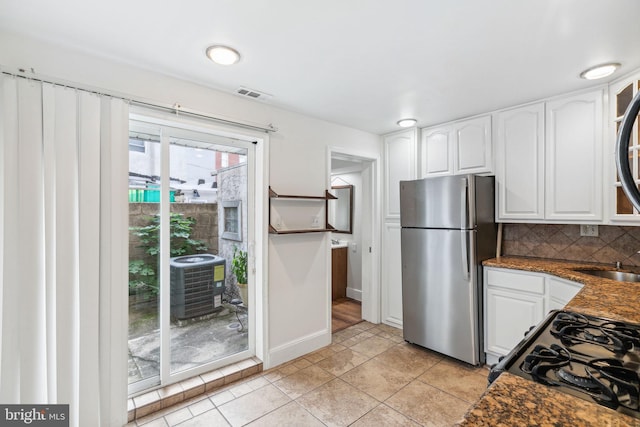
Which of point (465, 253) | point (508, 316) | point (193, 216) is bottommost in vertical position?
point (508, 316)

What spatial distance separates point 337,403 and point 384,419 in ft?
1.17

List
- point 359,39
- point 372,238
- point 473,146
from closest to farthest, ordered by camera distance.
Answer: point 359,39 → point 473,146 → point 372,238

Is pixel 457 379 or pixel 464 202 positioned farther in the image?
pixel 464 202

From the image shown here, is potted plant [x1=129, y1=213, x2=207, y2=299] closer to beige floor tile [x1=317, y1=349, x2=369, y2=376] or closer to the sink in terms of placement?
beige floor tile [x1=317, y1=349, x2=369, y2=376]

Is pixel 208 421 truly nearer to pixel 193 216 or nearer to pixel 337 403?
pixel 337 403

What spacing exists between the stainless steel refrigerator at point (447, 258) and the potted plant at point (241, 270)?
166 cm

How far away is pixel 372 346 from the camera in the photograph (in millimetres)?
3158

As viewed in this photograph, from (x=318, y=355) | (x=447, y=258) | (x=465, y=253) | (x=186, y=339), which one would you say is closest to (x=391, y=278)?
(x=447, y=258)

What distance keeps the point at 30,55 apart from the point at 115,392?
6.75 ft

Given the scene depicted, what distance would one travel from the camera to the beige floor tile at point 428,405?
204 centimetres

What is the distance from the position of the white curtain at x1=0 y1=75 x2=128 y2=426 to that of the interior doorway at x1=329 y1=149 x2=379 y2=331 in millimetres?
2602

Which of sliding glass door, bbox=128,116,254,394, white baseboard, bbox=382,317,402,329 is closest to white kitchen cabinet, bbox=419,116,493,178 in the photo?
white baseboard, bbox=382,317,402,329

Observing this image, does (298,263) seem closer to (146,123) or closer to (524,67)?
(146,123)

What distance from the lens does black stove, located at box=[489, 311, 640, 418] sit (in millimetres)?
753
